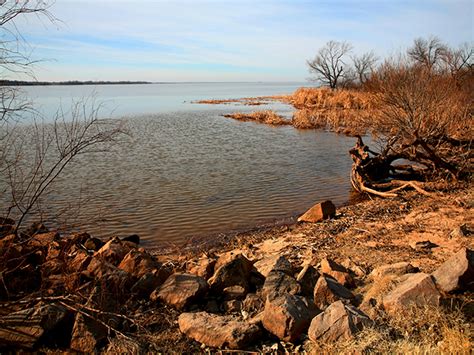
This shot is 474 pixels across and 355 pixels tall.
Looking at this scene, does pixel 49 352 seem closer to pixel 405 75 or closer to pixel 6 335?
pixel 6 335

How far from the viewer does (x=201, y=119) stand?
111 feet

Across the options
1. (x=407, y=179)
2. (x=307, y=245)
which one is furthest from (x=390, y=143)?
(x=307, y=245)

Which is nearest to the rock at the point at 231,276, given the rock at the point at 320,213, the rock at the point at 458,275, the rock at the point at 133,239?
the rock at the point at 458,275

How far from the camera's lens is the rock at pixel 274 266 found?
5.44 m

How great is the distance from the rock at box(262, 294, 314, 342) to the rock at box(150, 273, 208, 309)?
1.06m

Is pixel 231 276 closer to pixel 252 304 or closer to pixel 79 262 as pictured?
pixel 252 304

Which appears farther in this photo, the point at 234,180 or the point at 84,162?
the point at 84,162

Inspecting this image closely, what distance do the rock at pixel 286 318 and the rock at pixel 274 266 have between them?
41.9 inches

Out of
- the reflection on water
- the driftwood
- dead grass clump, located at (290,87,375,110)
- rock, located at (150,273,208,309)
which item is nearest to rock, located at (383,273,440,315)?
rock, located at (150,273,208,309)

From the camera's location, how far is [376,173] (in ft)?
41.7

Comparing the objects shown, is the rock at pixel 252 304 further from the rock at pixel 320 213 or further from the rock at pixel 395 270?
the rock at pixel 320 213

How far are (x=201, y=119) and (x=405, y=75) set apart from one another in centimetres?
2180

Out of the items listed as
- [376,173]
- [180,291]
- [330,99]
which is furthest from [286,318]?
[330,99]

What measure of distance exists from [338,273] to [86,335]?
324 centimetres
